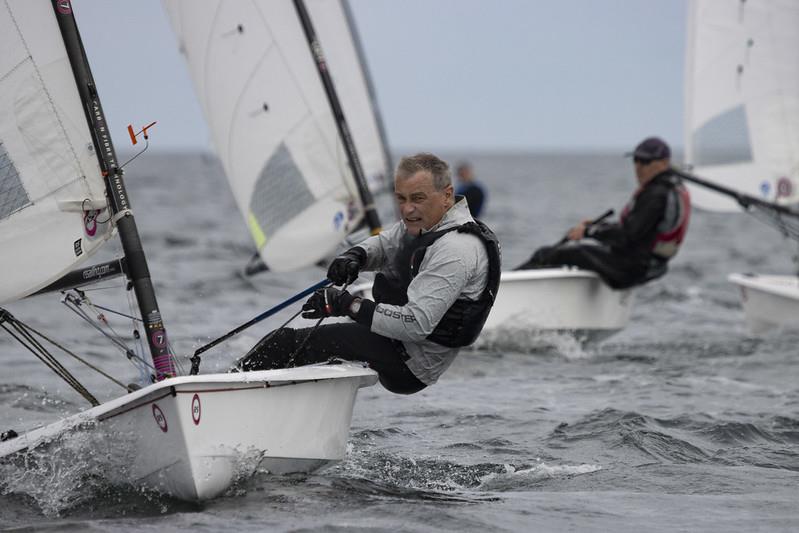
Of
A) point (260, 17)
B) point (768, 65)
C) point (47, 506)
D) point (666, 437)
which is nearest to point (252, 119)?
point (260, 17)

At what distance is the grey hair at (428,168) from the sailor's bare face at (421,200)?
0.01 m

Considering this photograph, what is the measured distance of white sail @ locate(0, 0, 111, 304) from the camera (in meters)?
3.96

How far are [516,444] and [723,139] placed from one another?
5661 mm

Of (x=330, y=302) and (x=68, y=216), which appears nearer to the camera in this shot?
(x=330, y=302)

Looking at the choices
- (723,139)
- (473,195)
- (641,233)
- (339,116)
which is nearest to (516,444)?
(641,233)

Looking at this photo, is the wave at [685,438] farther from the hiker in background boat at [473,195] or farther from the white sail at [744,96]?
the white sail at [744,96]

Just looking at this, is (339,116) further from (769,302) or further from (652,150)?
(769,302)

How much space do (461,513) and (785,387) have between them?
3402 mm

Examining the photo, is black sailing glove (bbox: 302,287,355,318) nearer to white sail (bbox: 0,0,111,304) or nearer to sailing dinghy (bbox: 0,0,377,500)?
sailing dinghy (bbox: 0,0,377,500)


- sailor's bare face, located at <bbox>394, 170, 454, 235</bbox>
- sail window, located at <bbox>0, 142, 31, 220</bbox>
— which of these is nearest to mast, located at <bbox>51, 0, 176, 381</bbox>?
sail window, located at <bbox>0, 142, 31, 220</bbox>

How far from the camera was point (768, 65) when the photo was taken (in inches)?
380

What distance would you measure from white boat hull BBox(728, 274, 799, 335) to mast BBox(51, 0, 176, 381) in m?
5.65

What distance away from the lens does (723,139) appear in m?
9.75

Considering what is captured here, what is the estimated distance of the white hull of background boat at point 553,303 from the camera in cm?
752
